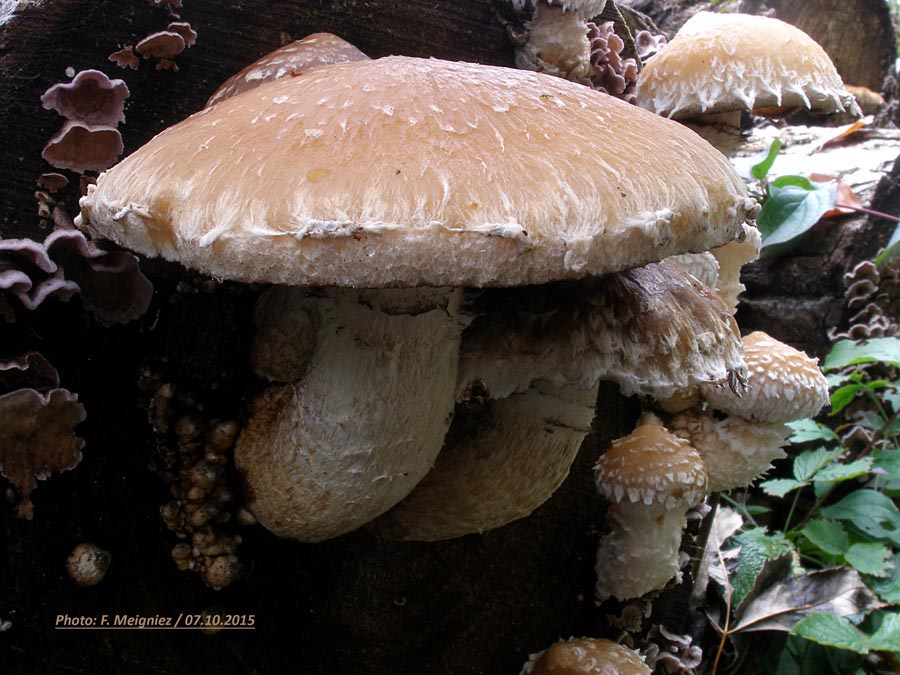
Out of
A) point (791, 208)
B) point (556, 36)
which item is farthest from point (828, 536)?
point (556, 36)

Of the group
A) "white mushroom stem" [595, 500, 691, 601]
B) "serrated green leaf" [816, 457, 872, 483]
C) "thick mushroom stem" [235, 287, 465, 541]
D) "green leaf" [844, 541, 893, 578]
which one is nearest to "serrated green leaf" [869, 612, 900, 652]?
"green leaf" [844, 541, 893, 578]

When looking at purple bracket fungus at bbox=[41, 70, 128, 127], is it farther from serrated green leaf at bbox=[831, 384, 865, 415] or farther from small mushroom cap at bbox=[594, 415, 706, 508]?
serrated green leaf at bbox=[831, 384, 865, 415]

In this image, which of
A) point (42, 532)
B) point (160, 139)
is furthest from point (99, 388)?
point (160, 139)

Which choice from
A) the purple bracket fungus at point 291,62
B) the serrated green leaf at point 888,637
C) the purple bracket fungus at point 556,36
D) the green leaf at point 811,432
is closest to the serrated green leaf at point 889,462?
the green leaf at point 811,432

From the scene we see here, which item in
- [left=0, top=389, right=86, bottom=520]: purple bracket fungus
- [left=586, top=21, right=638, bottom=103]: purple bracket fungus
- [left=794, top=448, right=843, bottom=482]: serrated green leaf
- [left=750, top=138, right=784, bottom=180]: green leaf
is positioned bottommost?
[left=794, top=448, right=843, bottom=482]: serrated green leaf

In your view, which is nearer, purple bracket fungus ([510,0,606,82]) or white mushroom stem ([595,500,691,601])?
purple bracket fungus ([510,0,606,82])

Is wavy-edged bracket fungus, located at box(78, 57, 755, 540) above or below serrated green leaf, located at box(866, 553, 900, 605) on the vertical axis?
above

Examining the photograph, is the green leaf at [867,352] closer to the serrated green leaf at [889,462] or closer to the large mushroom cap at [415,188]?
the serrated green leaf at [889,462]
